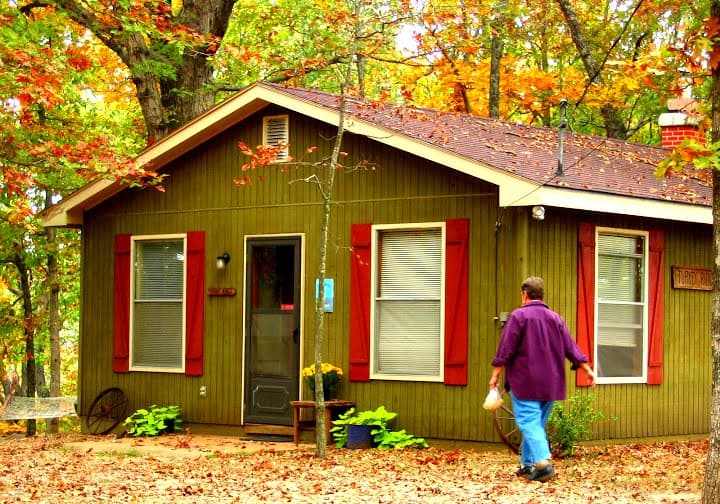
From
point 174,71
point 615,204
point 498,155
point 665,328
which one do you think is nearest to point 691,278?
point 665,328

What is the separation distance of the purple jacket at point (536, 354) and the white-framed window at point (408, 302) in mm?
3297

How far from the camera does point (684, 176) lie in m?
15.8

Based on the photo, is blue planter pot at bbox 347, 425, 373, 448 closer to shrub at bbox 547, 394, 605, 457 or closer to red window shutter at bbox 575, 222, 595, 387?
shrub at bbox 547, 394, 605, 457

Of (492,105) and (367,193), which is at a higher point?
(492,105)

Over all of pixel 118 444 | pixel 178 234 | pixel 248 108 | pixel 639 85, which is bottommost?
pixel 118 444

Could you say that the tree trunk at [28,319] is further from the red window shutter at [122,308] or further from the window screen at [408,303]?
the window screen at [408,303]

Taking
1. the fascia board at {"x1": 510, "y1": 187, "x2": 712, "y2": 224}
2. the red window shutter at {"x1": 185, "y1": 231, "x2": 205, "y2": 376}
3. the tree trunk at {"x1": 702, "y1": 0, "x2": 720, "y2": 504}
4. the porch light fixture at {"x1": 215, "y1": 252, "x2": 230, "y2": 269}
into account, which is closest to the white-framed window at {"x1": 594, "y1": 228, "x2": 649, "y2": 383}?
the fascia board at {"x1": 510, "y1": 187, "x2": 712, "y2": 224}

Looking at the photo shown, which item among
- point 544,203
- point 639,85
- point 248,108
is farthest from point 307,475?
point 639,85

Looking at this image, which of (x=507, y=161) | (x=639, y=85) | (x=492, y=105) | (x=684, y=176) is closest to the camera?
(x=507, y=161)

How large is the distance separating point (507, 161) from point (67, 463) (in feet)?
18.3

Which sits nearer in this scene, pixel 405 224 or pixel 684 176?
pixel 405 224

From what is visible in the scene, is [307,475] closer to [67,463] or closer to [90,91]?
[67,463]

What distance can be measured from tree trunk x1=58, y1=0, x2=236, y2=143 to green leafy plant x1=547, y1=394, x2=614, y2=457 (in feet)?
33.8

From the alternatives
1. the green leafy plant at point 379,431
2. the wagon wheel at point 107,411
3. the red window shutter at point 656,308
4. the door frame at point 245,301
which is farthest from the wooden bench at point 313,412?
the red window shutter at point 656,308
